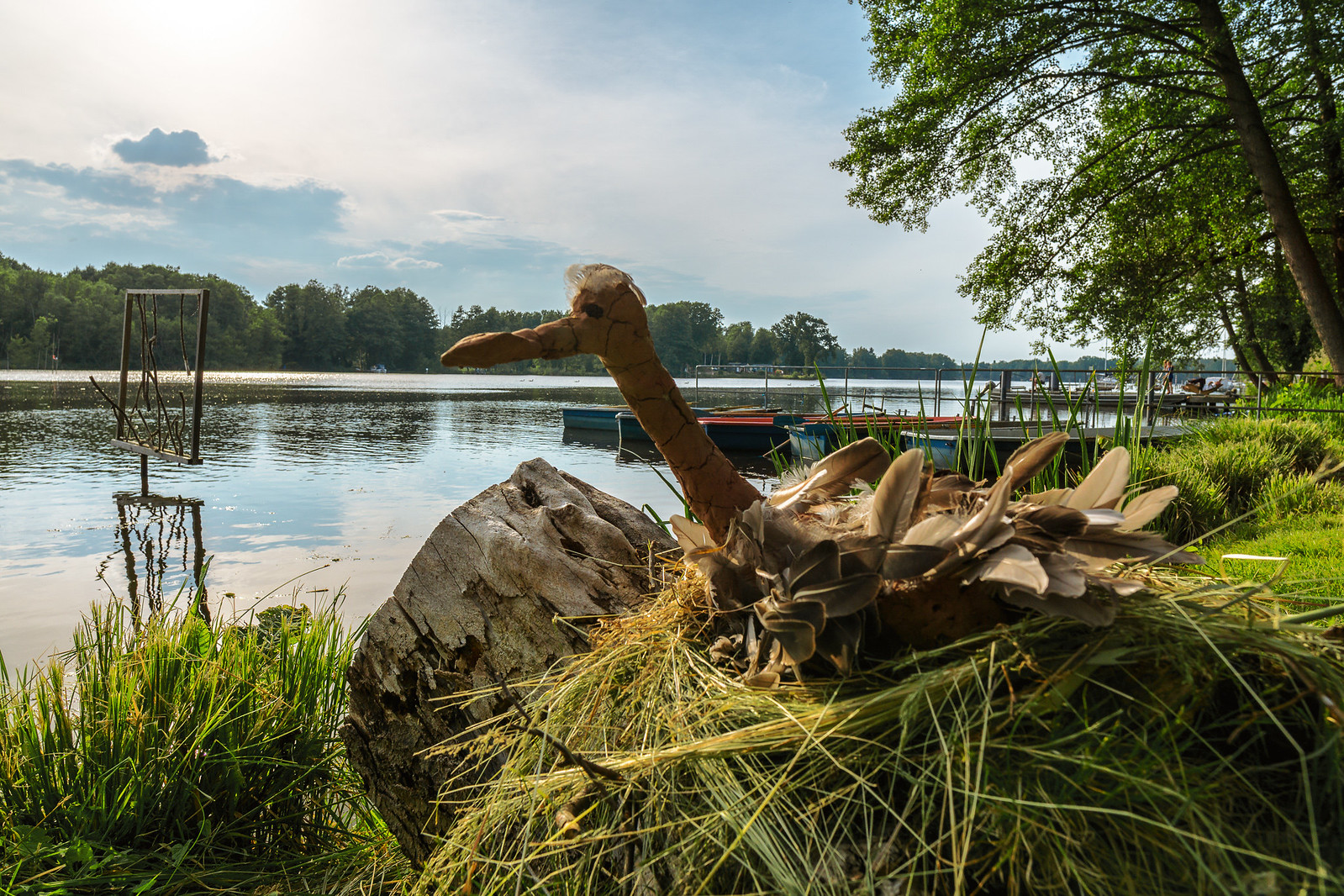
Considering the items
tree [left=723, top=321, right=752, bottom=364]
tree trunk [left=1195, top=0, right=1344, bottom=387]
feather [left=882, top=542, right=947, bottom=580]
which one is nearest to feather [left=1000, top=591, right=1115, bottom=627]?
feather [left=882, top=542, right=947, bottom=580]

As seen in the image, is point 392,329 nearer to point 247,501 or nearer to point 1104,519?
point 247,501

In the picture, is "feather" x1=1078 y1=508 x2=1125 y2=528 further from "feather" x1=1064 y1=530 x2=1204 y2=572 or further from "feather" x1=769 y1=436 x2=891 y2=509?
"feather" x1=769 y1=436 x2=891 y2=509

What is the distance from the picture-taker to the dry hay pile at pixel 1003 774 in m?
0.74

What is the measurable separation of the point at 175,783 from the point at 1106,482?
8.77ft

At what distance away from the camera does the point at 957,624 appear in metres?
0.95

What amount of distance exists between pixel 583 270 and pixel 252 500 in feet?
58.9

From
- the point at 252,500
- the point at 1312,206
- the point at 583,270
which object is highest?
the point at 1312,206

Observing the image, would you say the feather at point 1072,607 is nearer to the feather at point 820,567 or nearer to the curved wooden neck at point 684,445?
the feather at point 820,567

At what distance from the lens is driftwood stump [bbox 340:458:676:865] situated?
172 cm

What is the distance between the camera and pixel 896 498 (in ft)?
3.34

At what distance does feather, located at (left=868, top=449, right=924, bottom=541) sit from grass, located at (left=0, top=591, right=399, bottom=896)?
1.92 m

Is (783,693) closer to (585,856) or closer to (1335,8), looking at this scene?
(585,856)

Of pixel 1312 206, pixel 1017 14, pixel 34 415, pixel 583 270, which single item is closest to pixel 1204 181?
pixel 1312 206

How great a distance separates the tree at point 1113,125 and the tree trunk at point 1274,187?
30mm
